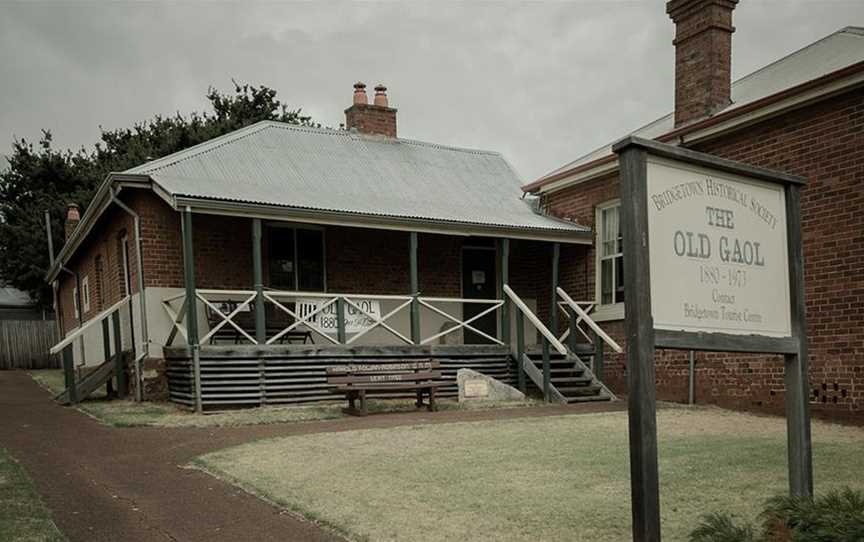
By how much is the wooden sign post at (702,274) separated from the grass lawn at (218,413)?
6.98m

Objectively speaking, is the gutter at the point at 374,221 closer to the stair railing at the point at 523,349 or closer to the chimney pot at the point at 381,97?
the stair railing at the point at 523,349

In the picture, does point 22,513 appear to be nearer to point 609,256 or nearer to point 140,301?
point 140,301

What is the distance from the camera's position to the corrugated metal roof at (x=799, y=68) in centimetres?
1095

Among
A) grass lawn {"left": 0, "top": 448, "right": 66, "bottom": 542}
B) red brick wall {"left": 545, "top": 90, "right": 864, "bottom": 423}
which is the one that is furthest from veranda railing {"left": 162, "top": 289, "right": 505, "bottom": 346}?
grass lawn {"left": 0, "top": 448, "right": 66, "bottom": 542}

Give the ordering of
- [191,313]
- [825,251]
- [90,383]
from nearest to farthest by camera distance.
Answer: [825,251] < [191,313] < [90,383]

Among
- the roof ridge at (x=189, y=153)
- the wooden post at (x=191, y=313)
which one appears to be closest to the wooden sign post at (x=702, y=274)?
the wooden post at (x=191, y=313)

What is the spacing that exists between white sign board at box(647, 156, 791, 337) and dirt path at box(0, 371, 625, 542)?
8.13ft

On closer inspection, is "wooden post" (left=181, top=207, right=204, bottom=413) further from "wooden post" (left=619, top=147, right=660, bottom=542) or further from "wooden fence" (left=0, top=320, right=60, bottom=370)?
"wooden fence" (left=0, top=320, right=60, bottom=370)

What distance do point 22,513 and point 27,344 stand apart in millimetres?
26427

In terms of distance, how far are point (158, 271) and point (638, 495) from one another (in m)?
11.0

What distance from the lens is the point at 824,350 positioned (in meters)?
10.3

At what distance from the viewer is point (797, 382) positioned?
15.7 ft

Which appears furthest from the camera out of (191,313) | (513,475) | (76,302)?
(76,302)

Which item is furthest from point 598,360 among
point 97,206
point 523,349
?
point 97,206
